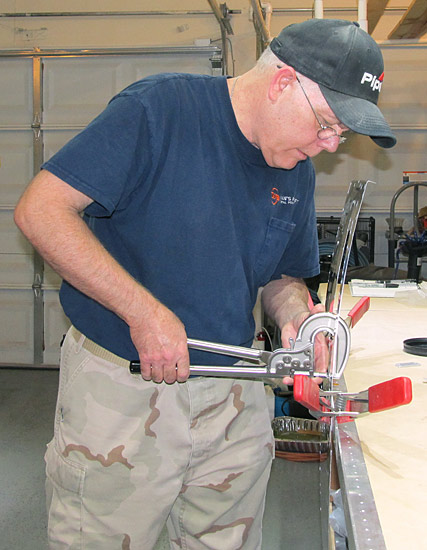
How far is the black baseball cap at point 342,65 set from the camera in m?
1.23

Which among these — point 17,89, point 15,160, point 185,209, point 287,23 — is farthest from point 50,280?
point 185,209

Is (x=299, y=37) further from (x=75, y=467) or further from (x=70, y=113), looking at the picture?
(x=70, y=113)

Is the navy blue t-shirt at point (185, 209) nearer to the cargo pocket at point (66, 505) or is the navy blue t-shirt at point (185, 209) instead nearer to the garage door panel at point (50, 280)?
the cargo pocket at point (66, 505)

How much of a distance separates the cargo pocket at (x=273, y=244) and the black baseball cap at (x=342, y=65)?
0.32 metres

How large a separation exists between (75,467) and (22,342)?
443cm

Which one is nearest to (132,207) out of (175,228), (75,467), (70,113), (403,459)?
(175,228)

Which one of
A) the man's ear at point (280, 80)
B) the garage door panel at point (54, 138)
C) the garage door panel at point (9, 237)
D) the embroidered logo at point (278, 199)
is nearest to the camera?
the man's ear at point (280, 80)

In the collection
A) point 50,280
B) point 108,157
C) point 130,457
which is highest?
point 108,157

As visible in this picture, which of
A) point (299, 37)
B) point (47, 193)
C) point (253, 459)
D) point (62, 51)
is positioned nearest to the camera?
point (47, 193)

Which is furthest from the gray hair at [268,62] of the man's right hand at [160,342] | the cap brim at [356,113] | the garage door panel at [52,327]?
the garage door panel at [52,327]

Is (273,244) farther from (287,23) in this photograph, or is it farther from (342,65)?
(287,23)

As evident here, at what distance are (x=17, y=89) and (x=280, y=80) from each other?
4.74 meters

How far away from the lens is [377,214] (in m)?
5.66

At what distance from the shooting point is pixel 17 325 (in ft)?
18.2
